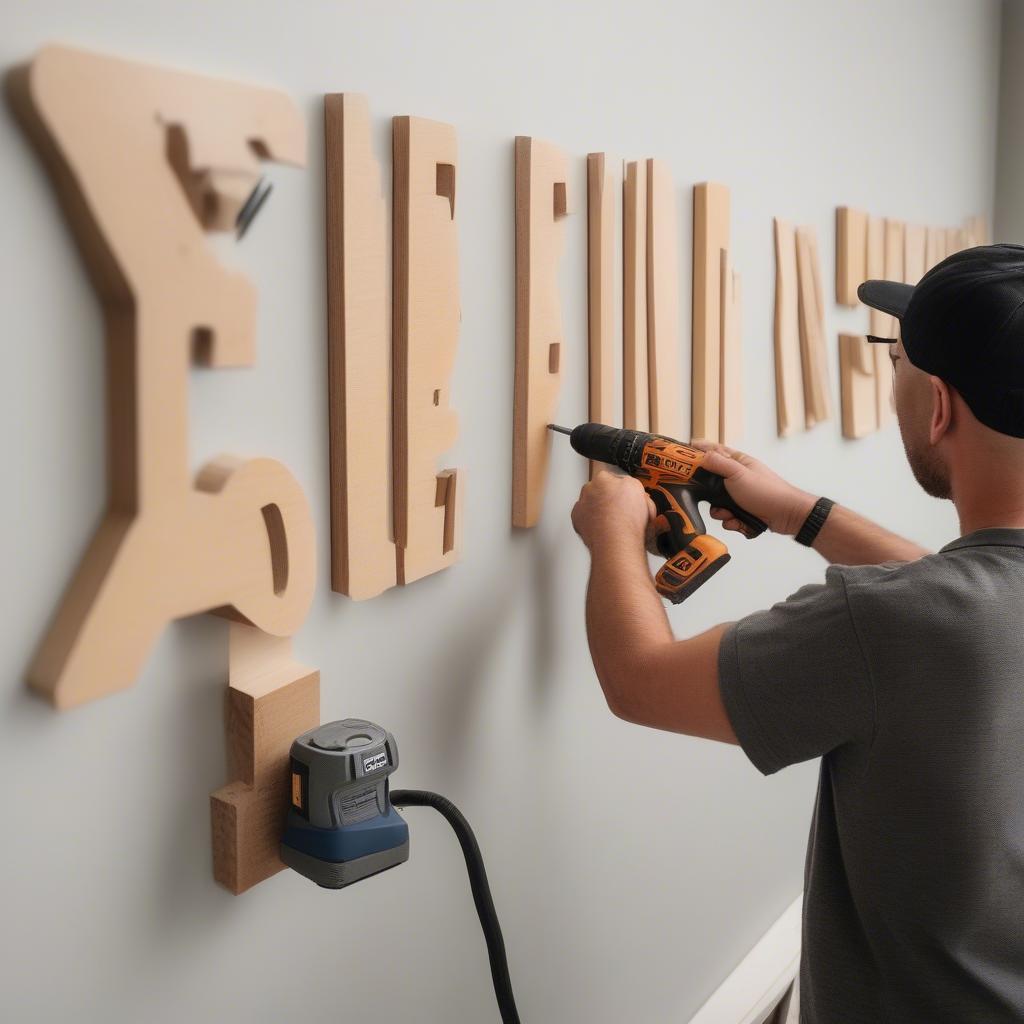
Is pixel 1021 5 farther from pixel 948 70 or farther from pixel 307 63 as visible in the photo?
pixel 307 63

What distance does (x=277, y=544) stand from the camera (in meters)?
0.96

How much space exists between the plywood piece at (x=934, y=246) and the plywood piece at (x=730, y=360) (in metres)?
1.14

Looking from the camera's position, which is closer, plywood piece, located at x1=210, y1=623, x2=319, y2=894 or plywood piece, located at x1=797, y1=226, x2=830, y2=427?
plywood piece, located at x1=210, y1=623, x2=319, y2=894

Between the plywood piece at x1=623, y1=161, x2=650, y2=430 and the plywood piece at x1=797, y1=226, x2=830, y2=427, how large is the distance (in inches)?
24.3

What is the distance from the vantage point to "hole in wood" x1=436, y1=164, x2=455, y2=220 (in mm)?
1108

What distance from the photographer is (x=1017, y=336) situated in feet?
3.48

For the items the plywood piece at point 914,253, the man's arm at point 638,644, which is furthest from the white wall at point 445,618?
the plywood piece at point 914,253

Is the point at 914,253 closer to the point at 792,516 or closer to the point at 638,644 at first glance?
the point at 792,516

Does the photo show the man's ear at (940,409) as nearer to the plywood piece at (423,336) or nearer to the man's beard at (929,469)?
the man's beard at (929,469)

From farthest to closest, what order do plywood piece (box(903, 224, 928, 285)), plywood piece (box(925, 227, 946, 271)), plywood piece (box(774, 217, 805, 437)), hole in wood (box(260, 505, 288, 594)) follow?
plywood piece (box(925, 227, 946, 271))
plywood piece (box(903, 224, 928, 285))
plywood piece (box(774, 217, 805, 437))
hole in wood (box(260, 505, 288, 594))

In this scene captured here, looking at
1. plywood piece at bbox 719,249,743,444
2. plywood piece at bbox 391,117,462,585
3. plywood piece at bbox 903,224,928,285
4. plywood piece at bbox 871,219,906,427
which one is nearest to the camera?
plywood piece at bbox 391,117,462,585

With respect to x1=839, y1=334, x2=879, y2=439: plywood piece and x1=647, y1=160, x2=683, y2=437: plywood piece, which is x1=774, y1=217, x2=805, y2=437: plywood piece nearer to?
x1=839, y1=334, x2=879, y2=439: plywood piece

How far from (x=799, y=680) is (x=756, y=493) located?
0.43 m

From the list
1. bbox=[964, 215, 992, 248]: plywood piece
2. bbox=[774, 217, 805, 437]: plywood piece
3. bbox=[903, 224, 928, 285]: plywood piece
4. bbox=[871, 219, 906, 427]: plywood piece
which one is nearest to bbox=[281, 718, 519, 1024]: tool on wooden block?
bbox=[774, 217, 805, 437]: plywood piece
